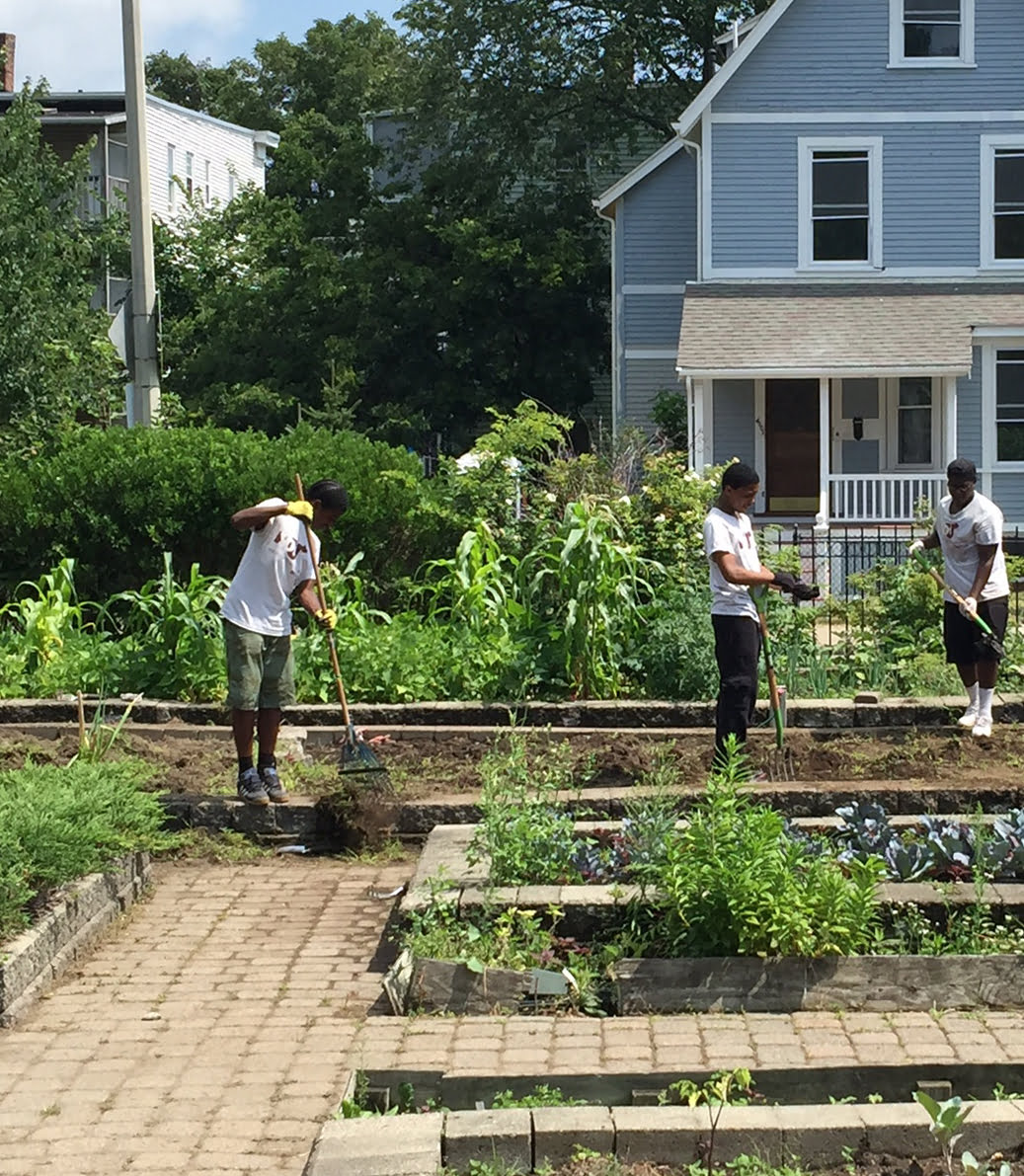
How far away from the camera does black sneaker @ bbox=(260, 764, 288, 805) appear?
8.57 metres

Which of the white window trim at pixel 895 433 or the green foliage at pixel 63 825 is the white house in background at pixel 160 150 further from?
the green foliage at pixel 63 825

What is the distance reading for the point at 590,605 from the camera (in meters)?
10.6

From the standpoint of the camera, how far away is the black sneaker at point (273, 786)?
28.1ft

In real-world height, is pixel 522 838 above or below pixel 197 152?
below

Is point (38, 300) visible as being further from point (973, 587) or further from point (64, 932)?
point (64, 932)

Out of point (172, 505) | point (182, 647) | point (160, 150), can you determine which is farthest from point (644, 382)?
point (182, 647)

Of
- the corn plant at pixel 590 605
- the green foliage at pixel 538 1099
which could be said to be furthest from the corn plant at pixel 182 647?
the green foliage at pixel 538 1099

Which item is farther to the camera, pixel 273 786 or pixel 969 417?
pixel 969 417

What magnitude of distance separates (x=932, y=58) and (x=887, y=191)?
2130 millimetres

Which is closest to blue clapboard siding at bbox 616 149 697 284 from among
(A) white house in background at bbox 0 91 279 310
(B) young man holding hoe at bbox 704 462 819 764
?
(A) white house in background at bbox 0 91 279 310

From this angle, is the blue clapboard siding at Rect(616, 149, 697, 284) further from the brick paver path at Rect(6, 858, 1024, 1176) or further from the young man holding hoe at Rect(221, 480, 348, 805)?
the brick paver path at Rect(6, 858, 1024, 1176)

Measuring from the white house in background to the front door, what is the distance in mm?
12399

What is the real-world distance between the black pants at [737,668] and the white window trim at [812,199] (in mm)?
17820

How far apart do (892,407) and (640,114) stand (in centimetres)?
1088
